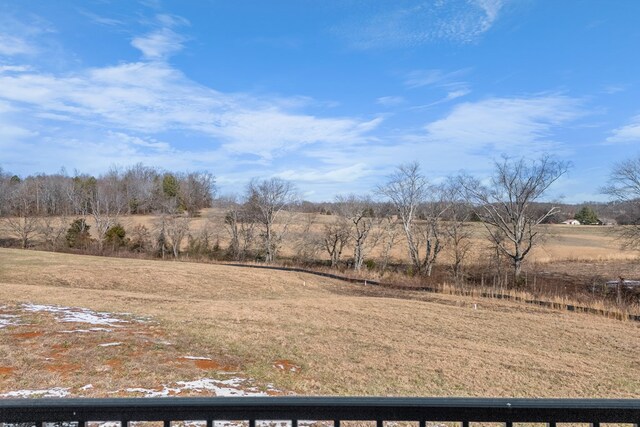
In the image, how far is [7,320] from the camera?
33.5ft

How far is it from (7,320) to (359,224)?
33.1m

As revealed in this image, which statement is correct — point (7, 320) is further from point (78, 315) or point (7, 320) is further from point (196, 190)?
point (196, 190)

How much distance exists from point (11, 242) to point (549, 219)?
57.1 meters

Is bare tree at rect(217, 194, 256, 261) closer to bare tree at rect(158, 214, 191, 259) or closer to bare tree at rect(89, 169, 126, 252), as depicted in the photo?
bare tree at rect(158, 214, 191, 259)

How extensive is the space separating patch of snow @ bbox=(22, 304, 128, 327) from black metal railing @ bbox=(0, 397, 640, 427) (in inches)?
377

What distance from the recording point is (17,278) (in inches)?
829

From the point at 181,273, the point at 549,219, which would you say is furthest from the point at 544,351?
the point at 549,219

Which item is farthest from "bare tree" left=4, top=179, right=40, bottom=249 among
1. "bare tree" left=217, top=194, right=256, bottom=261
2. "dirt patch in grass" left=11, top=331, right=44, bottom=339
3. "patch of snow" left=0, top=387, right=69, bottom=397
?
"patch of snow" left=0, top=387, right=69, bottom=397

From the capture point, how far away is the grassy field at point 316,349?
7016 mm

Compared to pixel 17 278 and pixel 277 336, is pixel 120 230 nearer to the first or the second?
pixel 17 278

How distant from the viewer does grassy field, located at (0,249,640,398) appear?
23.0 ft

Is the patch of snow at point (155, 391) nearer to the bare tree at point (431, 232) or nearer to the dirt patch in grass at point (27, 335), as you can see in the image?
the dirt patch in grass at point (27, 335)

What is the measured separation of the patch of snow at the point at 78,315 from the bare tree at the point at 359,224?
2908 cm

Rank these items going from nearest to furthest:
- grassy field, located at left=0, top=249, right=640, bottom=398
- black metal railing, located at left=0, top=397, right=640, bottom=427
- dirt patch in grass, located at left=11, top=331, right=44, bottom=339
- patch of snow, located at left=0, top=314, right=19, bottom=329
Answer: black metal railing, located at left=0, top=397, right=640, bottom=427, grassy field, located at left=0, top=249, right=640, bottom=398, dirt patch in grass, located at left=11, top=331, right=44, bottom=339, patch of snow, located at left=0, top=314, right=19, bottom=329
